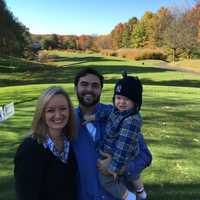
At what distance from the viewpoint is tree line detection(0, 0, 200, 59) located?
42.0 m

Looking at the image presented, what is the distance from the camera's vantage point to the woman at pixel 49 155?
2.60 m

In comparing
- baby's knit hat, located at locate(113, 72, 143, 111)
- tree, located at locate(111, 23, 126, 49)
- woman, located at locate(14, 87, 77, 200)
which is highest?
baby's knit hat, located at locate(113, 72, 143, 111)

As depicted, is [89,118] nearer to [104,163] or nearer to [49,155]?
[104,163]

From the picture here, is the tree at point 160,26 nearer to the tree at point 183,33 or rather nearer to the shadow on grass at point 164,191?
the tree at point 183,33

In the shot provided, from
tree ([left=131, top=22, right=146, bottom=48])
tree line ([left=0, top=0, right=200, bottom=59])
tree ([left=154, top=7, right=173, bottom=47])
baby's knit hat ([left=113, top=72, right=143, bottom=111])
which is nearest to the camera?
baby's knit hat ([left=113, top=72, right=143, bottom=111])

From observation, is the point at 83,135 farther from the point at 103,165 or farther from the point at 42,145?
the point at 42,145

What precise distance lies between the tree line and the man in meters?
38.6

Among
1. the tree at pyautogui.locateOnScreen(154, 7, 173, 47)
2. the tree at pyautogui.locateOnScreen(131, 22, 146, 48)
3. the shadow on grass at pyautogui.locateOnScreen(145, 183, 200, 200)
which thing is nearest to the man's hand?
the shadow on grass at pyautogui.locateOnScreen(145, 183, 200, 200)

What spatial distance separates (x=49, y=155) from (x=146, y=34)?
3669 inches

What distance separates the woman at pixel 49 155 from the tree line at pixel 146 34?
39061 mm

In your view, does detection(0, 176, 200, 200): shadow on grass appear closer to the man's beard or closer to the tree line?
A: the man's beard

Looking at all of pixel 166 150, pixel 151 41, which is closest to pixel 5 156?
pixel 166 150

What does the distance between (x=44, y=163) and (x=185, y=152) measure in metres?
6.11

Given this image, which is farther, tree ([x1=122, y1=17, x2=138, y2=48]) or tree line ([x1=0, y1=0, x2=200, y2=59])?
tree ([x1=122, y1=17, x2=138, y2=48])
